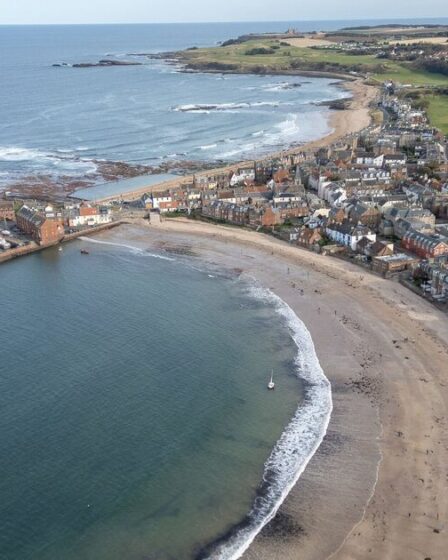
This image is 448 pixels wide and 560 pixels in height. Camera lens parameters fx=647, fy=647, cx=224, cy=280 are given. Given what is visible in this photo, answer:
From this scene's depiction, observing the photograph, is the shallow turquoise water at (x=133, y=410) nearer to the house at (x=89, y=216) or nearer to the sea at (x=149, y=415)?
the sea at (x=149, y=415)

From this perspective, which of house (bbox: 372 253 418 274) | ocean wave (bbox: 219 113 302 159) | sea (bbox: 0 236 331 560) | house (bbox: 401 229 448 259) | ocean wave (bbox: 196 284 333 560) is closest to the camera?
ocean wave (bbox: 196 284 333 560)

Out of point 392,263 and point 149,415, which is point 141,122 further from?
point 149,415

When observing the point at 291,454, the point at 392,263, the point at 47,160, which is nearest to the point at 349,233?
the point at 392,263

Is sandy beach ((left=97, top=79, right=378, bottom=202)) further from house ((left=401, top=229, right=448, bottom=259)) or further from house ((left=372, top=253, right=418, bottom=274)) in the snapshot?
house ((left=372, top=253, right=418, bottom=274))

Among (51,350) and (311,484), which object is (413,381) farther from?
(51,350)

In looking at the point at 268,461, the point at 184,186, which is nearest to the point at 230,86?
the point at 184,186

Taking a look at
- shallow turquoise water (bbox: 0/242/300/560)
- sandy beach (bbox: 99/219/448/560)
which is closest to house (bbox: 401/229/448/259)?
sandy beach (bbox: 99/219/448/560)
